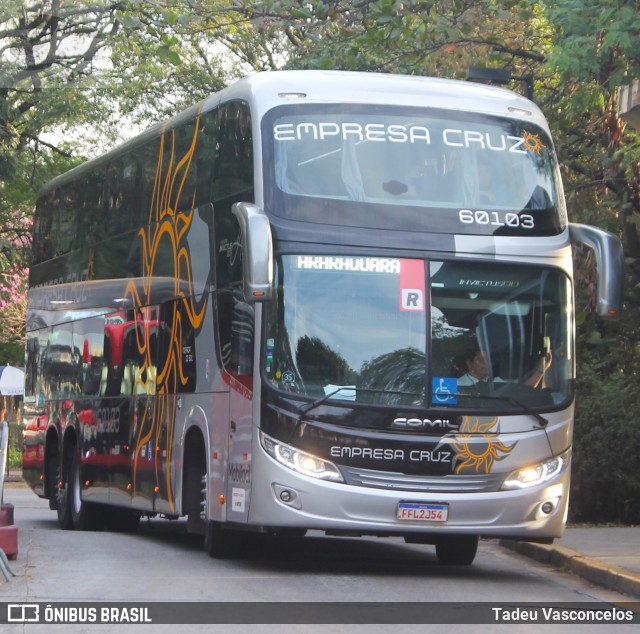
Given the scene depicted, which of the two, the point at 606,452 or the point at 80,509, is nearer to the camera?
the point at 80,509

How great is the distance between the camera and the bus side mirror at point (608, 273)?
12.4 meters

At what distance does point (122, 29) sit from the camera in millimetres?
36000

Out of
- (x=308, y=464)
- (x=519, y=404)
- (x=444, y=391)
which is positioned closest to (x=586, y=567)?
(x=519, y=404)

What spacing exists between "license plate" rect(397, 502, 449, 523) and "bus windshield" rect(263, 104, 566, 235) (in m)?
2.46

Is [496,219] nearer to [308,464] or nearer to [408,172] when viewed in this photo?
[408,172]

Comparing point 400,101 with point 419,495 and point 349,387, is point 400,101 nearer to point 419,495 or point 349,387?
point 349,387

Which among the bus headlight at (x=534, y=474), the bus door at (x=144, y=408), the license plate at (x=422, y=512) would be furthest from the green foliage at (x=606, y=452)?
the license plate at (x=422, y=512)

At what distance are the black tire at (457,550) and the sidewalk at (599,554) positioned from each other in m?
1.01

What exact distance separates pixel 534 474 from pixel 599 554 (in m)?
2.23

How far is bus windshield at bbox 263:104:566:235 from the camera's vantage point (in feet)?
40.4

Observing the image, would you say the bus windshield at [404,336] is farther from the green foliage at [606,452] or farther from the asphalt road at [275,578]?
the green foliage at [606,452]

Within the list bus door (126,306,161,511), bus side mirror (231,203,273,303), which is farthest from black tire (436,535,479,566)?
bus side mirror (231,203,273,303)

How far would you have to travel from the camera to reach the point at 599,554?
46.3ft

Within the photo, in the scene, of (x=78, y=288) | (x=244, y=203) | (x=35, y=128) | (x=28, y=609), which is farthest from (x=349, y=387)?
(x=35, y=128)
